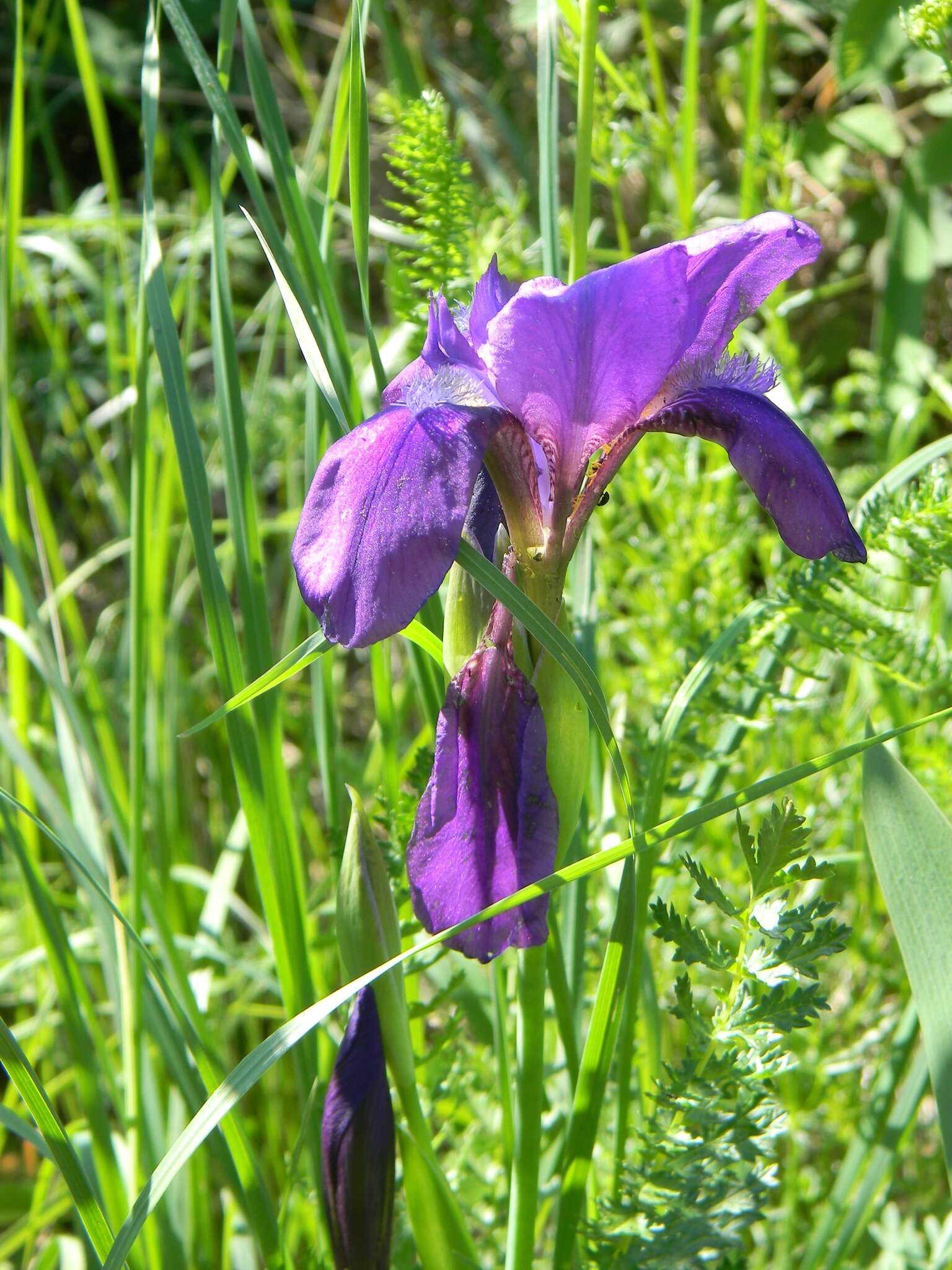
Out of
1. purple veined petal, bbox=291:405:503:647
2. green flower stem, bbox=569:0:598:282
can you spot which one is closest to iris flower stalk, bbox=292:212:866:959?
purple veined petal, bbox=291:405:503:647

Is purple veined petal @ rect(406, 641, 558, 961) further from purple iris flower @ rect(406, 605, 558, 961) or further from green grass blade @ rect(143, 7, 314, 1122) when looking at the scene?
green grass blade @ rect(143, 7, 314, 1122)

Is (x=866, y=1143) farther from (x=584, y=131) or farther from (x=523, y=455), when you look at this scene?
(x=584, y=131)

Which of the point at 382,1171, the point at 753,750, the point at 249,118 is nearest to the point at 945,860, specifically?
the point at 382,1171

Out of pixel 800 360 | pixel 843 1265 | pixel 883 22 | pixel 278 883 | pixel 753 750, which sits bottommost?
pixel 843 1265

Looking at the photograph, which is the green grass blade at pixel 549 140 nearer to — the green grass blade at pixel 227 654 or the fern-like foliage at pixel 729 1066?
the green grass blade at pixel 227 654

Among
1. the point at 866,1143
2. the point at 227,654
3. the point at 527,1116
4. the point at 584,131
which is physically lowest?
the point at 866,1143

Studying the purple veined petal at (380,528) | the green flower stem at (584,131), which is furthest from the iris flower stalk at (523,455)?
the green flower stem at (584,131)

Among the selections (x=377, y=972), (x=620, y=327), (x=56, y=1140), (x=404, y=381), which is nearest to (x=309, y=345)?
(x=404, y=381)

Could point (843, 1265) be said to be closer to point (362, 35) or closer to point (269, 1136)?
point (269, 1136)
